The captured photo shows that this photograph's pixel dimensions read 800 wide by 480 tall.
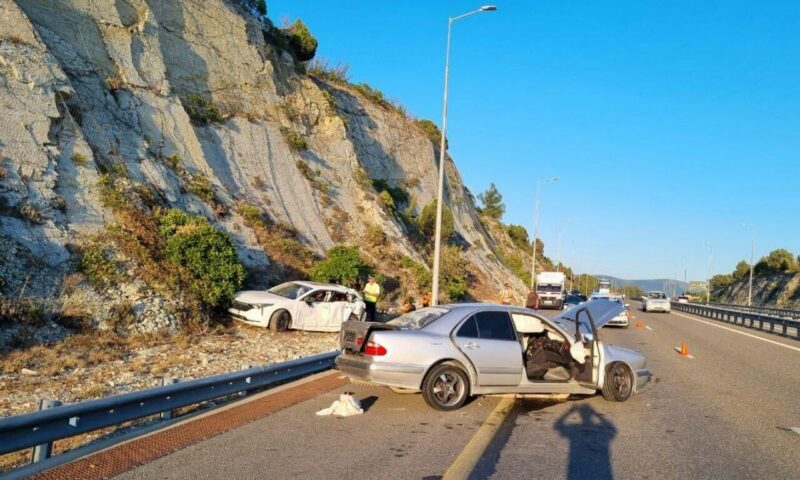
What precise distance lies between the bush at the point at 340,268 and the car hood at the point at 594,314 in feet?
41.7

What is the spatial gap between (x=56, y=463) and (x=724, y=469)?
602 centimetres

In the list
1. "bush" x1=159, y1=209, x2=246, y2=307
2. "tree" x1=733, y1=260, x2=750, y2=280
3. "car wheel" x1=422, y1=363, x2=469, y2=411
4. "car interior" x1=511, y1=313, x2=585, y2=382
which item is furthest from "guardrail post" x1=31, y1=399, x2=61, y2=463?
"tree" x1=733, y1=260, x2=750, y2=280

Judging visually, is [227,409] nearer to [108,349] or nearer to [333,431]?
[333,431]

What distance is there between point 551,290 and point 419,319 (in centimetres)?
3390

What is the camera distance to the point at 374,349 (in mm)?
8648

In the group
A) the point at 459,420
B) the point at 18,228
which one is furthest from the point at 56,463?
the point at 18,228

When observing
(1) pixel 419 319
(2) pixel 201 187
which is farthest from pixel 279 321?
(1) pixel 419 319

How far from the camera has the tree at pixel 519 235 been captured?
87000 mm

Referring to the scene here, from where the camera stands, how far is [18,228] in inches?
566

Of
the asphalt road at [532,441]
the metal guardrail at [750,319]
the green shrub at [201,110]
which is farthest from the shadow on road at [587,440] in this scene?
the green shrub at [201,110]

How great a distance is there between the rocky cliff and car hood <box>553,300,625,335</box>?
8.67m

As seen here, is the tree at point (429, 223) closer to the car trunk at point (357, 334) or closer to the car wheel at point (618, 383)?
the car wheel at point (618, 383)

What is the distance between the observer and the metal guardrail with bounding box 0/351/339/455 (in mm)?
5352

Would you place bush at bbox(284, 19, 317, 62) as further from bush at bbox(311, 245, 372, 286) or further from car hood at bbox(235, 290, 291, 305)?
car hood at bbox(235, 290, 291, 305)
